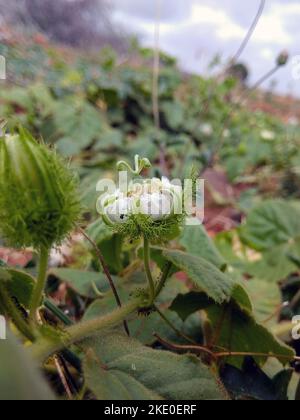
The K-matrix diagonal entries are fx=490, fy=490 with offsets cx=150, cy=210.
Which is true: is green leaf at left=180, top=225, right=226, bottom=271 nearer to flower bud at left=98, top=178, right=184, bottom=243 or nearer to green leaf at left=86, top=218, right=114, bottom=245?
green leaf at left=86, top=218, right=114, bottom=245

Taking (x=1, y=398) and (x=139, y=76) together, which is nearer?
(x=1, y=398)

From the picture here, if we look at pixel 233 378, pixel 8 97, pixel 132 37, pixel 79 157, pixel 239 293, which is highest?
pixel 132 37

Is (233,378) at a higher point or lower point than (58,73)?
lower

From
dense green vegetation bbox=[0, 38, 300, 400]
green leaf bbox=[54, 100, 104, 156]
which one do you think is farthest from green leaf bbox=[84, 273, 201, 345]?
green leaf bbox=[54, 100, 104, 156]

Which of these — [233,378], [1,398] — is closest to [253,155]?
[233,378]
